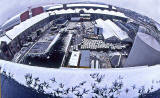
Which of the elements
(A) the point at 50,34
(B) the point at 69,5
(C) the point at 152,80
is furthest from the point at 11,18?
(C) the point at 152,80

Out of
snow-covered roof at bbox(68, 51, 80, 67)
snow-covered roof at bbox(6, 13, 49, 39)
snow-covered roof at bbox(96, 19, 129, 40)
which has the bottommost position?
snow-covered roof at bbox(68, 51, 80, 67)

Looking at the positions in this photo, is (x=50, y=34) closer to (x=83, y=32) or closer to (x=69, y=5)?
(x=83, y=32)

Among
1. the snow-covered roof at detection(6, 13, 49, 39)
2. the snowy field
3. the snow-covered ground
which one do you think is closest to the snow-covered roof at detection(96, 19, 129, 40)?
the snowy field

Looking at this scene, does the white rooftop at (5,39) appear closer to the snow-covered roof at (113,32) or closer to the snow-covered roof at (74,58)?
the snow-covered roof at (74,58)

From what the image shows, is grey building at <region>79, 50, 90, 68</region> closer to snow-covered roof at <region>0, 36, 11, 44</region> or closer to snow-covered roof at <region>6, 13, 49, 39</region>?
snow-covered roof at <region>0, 36, 11, 44</region>

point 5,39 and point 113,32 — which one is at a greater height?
point 5,39

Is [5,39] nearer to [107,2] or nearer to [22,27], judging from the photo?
[22,27]

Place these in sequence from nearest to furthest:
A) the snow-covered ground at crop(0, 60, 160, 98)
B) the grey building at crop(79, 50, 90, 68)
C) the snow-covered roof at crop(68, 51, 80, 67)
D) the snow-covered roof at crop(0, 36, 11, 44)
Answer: the snow-covered ground at crop(0, 60, 160, 98)
the grey building at crop(79, 50, 90, 68)
the snow-covered roof at crop(68, 51, 80, 67)
the snow-covered roof at crop(0, 36, 11, 44)

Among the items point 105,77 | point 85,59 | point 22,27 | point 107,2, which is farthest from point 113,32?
point 107,2
